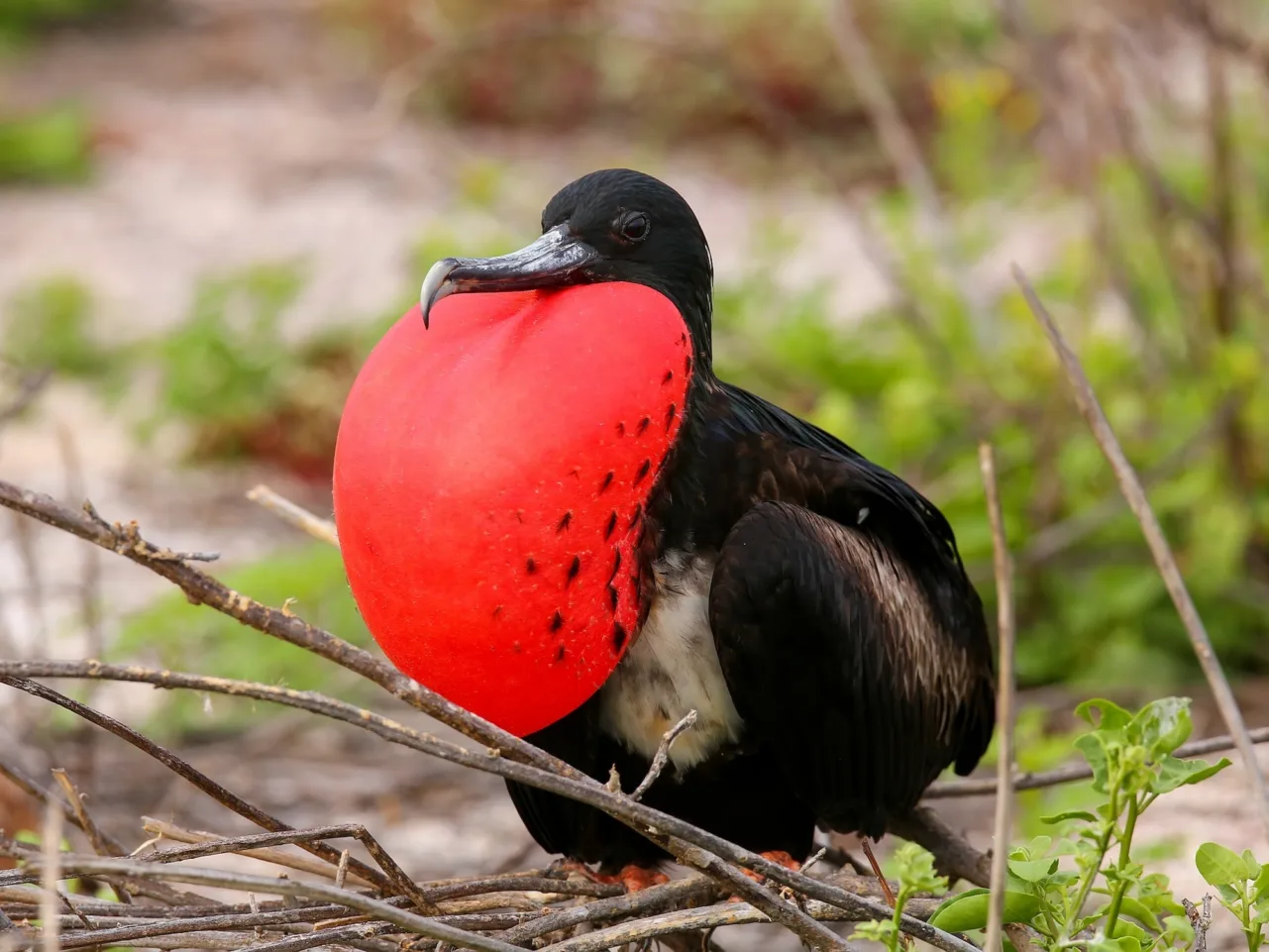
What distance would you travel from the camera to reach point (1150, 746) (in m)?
1.30

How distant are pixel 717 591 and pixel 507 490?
270 millimetres

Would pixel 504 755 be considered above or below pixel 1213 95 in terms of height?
below

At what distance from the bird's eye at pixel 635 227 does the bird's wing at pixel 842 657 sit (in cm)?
29

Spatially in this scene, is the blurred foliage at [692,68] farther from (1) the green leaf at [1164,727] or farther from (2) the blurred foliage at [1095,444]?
(1) the green leaf at [1164,727]

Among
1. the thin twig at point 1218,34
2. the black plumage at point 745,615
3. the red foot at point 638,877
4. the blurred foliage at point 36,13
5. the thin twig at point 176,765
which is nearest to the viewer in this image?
the thin twig at point 176,765

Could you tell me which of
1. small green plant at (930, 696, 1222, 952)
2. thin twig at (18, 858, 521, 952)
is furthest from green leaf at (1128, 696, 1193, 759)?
thin twig at (18, 858, 521, 952)

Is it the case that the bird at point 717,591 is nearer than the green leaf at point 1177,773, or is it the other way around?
the green leaf at point 1177,773

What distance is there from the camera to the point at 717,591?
1.54 meters

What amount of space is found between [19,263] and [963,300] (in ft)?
14.2

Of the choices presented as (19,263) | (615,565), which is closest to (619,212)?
(615,565)

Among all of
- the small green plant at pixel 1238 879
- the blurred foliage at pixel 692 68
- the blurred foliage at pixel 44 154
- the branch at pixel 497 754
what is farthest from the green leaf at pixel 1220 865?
the blurred foliage at pixel 44 154

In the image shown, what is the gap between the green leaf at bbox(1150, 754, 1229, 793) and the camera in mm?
1314

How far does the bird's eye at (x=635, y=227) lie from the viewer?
1.63 metres

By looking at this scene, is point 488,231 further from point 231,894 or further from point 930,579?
point 930,579
